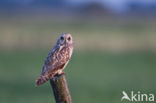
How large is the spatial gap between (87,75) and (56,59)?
9469 millimetres

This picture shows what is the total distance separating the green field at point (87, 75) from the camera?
13281 mm

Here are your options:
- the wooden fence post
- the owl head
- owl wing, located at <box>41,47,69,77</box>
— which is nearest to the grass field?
the owl head

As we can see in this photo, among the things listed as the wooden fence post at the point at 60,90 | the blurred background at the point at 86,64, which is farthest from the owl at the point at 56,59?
the blurred background at the point at 86,64

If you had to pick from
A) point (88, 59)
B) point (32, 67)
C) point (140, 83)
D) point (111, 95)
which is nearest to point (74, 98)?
point (111, 95)

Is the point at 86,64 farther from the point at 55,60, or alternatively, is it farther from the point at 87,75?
the point at 55,60

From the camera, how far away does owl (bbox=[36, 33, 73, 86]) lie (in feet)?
22.7

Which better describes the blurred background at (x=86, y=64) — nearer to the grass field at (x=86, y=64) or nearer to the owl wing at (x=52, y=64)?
the grass field at (x=86, y=64)

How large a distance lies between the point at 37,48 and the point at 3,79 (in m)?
6.15

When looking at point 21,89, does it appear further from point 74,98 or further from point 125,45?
point 125,45

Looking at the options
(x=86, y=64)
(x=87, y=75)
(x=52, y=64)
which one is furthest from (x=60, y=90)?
(x=86, y=64)

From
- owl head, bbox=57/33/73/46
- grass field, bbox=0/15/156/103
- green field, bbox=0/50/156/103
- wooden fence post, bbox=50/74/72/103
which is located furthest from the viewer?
grass field, bbox=0/15/156/103

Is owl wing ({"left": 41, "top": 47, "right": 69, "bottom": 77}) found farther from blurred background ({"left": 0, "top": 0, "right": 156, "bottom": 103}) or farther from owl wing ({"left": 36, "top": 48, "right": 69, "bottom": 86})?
blurred background ({"left": 0, "top": 0, "right": 156, "bottom": 103})

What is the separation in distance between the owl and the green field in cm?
469

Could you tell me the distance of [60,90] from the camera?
6.33 m
